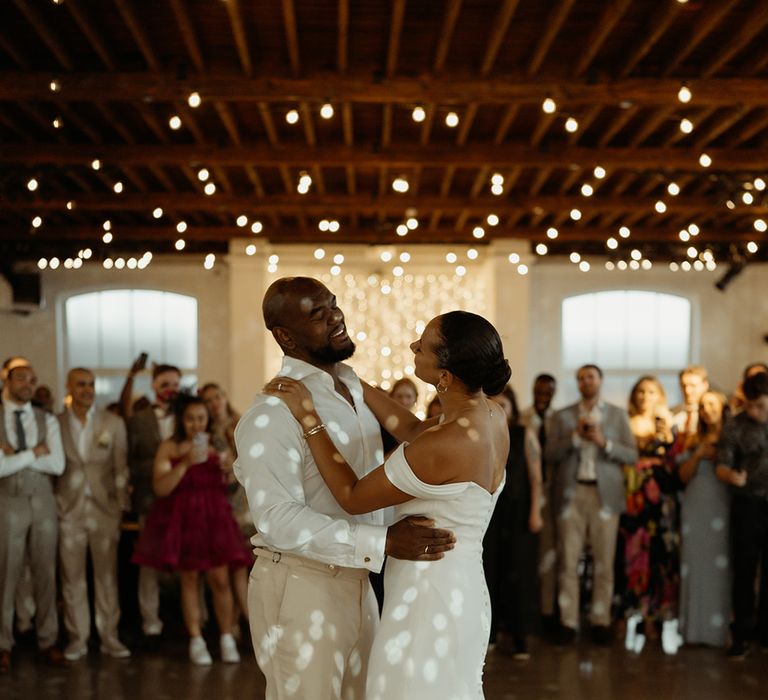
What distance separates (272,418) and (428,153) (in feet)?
19.1

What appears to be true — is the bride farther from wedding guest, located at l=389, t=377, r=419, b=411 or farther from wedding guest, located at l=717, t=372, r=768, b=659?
wedding guest, located at l=389, t=377, r=419, b=411

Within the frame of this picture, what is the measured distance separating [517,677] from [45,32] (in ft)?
13.5

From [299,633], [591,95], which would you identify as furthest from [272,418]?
[591,95]

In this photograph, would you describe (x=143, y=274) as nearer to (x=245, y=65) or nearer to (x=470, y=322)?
(x=245, y=65)

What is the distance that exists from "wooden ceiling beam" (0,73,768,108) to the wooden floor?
10.6 feet

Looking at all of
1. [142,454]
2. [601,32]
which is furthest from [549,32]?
[142,454]

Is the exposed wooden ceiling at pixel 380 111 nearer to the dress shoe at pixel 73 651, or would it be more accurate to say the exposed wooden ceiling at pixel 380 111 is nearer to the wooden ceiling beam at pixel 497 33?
the wooden ceiling beam at pixel 497 33

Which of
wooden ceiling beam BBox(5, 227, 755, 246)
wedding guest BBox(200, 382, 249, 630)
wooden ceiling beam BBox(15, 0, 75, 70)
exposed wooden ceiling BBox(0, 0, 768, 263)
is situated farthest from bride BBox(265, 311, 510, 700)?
wooden ceiling beam BBox(5, 227, 755, 246)

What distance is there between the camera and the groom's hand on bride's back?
6.79ft

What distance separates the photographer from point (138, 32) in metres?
5.04

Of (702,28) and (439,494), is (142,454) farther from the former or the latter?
(702,28)

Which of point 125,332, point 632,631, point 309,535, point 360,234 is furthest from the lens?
point 125,332

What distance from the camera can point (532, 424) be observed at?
248 inches

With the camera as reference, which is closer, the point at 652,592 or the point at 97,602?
the point at 97,602
